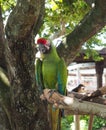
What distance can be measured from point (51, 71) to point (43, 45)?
1.27 feet

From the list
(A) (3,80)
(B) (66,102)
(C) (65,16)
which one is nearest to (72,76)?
(C) (65,16)

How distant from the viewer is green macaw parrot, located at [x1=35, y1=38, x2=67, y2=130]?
345 centimetres

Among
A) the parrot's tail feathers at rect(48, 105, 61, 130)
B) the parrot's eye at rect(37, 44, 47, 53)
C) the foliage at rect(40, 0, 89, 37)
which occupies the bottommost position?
the parrot's tail feathers at rect(48, 105, 61, 130)

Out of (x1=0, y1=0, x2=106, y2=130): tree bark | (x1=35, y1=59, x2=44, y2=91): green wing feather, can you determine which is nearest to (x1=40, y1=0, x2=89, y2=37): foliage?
(x1=0, y1=0, x2=106, y2=130): tree bark

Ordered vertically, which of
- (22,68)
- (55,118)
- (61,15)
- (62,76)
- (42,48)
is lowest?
(55,118)

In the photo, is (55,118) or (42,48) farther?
(55,118)

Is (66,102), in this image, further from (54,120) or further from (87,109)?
(54,120)

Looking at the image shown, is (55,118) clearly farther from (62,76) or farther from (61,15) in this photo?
(61,15)

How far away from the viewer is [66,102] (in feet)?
8.37

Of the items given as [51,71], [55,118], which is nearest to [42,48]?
[51,71]

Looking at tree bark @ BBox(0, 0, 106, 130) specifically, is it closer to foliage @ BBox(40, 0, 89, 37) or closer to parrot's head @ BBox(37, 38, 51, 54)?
parrot's head @ BBox(37, 38, 51, 54)

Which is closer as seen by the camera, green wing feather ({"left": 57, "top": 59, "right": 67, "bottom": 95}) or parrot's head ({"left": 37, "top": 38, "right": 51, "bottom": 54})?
parrot's head ({"left": 37, "top": 38, "right": 51, "bottom": 54})

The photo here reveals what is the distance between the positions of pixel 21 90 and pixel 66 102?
1.58 meters

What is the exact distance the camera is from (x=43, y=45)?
131 inches
